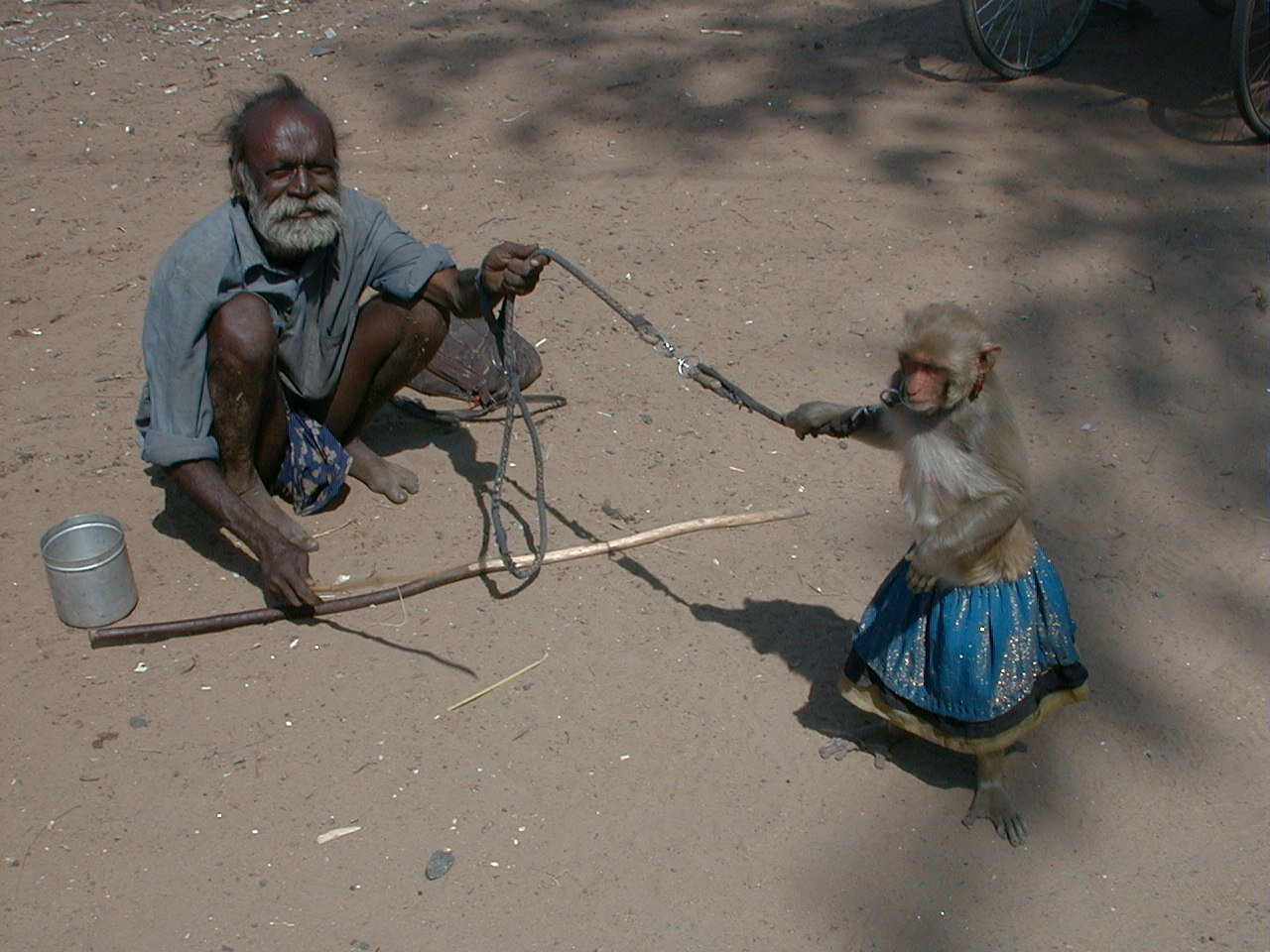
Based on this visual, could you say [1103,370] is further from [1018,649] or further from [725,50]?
[725,50]

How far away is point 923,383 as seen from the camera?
8.91 ft

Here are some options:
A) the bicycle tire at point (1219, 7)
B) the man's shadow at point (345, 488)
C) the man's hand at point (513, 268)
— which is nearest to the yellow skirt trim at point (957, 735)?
the man's hand at point (513, 268)

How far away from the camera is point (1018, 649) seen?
9.78ft

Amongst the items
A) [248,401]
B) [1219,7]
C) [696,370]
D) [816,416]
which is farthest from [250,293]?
[1219,7]

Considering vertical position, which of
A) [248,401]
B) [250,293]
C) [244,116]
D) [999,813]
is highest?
[244,116]

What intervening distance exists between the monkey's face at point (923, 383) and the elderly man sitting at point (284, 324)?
4.07ft

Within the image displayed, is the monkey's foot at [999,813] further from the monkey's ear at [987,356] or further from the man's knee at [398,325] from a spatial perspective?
the man's knee at [398,325]

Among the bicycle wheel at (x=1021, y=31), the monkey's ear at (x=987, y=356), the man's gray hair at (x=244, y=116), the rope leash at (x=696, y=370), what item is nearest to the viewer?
the monkey's ear at (x=987, y=356)

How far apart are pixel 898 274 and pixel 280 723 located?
3425 millimetres

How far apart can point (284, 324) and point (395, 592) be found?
96 cm

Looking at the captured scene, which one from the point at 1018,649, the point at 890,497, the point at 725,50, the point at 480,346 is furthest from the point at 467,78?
the point at 1018,649

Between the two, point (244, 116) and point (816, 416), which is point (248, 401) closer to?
point (244, 116)

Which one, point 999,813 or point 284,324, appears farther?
point 284,324

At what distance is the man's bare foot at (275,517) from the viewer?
3898 mm
